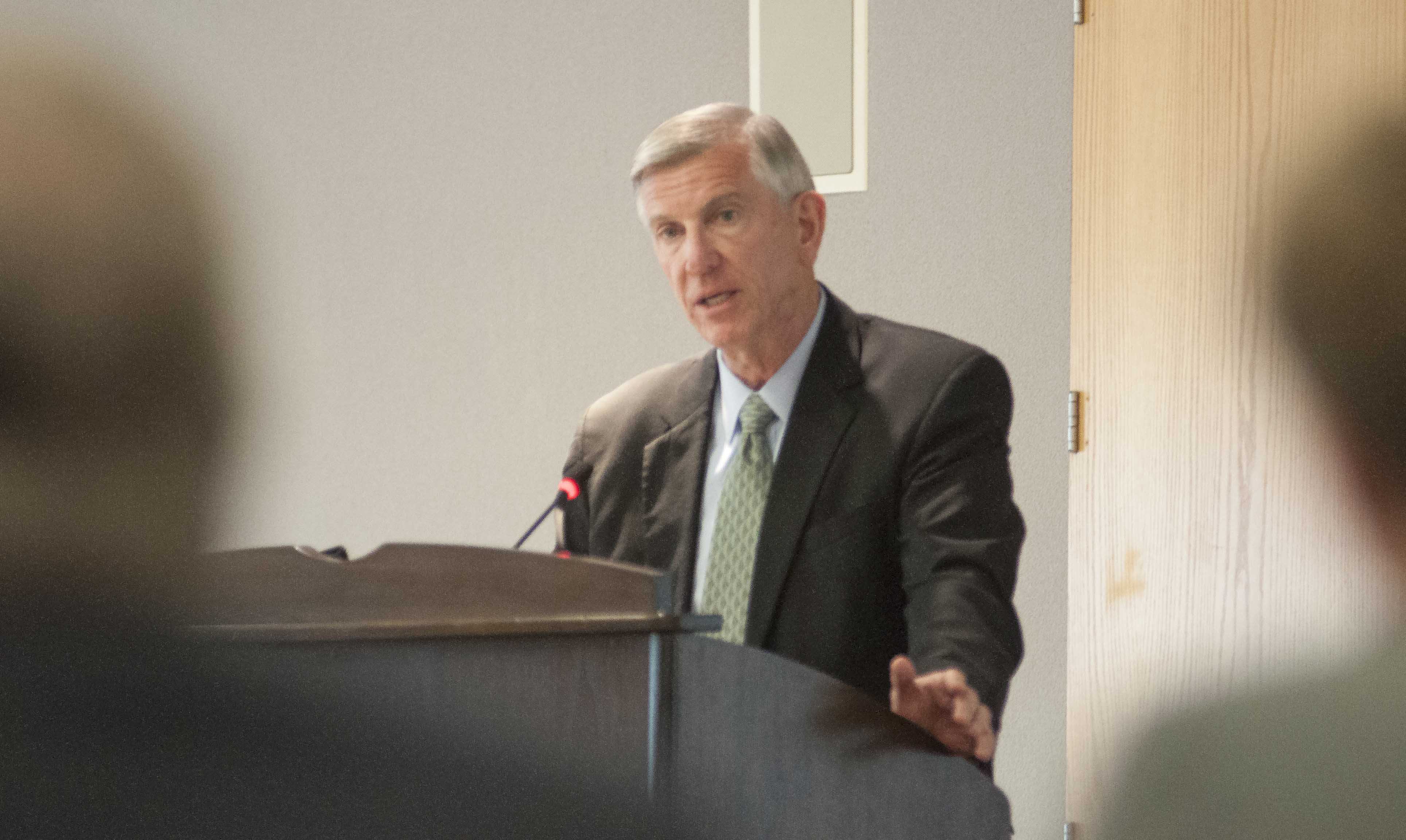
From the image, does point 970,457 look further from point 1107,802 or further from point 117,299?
point 117,299

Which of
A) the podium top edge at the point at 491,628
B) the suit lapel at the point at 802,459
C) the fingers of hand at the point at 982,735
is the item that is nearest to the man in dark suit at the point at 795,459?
the suit lapel at the point at 802,459

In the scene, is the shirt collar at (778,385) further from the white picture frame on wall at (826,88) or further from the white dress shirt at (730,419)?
the white picture frame on wall at (826,88)

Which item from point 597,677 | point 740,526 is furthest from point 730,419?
point 597,677

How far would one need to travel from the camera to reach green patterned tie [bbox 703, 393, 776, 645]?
1.45 metres

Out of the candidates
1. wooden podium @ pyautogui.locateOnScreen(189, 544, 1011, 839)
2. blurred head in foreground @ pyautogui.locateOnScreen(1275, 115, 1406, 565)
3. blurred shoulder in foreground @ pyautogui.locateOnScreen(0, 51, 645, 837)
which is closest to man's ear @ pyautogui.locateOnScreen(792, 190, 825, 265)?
blurred head in foreground @ pyautogui.locateOnScreen(1275, 115, 1406, 565)

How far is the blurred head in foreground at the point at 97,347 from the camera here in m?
0.17

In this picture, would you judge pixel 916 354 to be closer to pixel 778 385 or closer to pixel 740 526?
A: pixel 778 385

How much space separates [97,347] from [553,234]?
2.16 meters

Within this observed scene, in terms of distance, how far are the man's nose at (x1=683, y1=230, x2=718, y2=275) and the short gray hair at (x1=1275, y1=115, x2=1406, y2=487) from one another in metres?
0.70

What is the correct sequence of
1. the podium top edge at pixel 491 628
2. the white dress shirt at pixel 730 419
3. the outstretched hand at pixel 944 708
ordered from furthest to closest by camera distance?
1. the white dress shirt at pixel 730 419
2. the outstretched hand at pixel 944 708
3. the podium top edge at pixel 491 628

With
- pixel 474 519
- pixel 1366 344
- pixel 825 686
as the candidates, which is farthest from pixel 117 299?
pixel 474 519

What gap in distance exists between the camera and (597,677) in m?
0.47

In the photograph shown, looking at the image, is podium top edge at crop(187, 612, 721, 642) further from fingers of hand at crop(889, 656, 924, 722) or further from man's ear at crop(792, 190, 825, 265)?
man's ear at crop(792, 190, 825, 265)

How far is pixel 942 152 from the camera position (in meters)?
2.06
